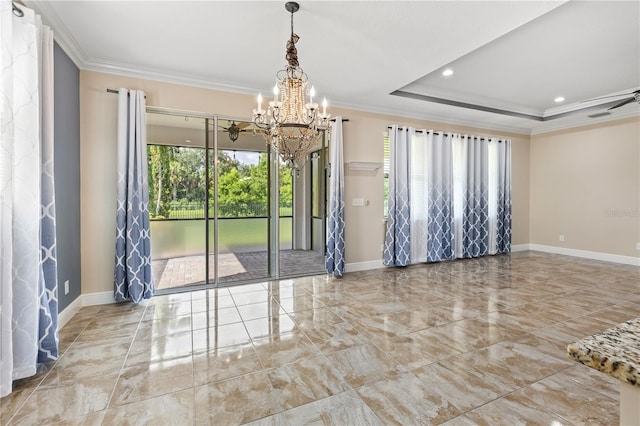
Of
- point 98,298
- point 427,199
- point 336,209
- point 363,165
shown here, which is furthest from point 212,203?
point 427,199

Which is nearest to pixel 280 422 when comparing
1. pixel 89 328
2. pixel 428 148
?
pixel 89 328

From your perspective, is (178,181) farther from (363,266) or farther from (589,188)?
(589,188)

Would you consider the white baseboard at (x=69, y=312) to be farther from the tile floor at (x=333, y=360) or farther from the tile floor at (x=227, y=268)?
the tile floor at (x=227, y=268)

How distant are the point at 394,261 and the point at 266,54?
148 inches

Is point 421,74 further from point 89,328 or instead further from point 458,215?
point 89,328

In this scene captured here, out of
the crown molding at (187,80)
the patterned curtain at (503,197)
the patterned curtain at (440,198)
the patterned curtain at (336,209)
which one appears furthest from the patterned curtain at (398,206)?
the patterned curtain at (503,197)

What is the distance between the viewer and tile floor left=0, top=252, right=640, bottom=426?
183 centimetres

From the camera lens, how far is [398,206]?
208 inches

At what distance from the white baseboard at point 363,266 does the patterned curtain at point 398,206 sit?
12cm

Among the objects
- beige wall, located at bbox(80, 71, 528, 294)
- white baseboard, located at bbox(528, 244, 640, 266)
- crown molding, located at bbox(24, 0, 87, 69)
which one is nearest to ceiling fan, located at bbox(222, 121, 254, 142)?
beige wall, located at bbox(80, 71, 528, 294)

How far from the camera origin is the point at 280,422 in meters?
1.74

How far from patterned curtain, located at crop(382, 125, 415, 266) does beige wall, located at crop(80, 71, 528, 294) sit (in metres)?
0.20

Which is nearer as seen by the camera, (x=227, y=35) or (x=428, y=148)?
(x=227, y=35)

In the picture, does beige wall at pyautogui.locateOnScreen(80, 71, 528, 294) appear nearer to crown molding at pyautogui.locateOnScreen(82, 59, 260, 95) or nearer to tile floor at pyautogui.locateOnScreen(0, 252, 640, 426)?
crown molding at pyautogui.locateOnScreen(82, 59, 260, 95)
